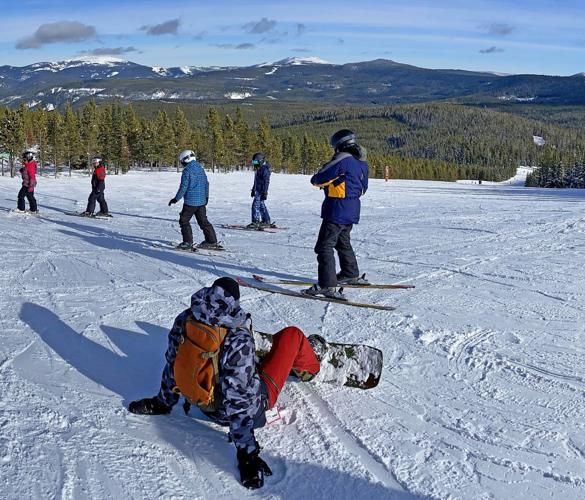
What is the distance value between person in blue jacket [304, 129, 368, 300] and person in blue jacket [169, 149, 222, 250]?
3780 millimetres

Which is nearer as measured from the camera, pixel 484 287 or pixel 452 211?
pixel 484 287

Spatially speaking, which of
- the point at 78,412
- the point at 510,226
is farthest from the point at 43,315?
the point at 510,226

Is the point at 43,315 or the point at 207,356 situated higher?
the point at 207,356

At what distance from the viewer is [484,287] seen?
761cm

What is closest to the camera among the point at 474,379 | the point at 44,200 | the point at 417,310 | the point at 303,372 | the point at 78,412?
the point at 78,412

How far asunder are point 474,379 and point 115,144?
59025mm

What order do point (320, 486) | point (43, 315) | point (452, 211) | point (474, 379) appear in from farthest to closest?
point (452, 211)
point (43, 315)
point (474, 379)
point (320, 486)

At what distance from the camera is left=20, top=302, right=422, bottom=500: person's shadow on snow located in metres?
3.09

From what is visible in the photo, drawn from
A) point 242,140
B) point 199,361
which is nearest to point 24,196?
point 199,361

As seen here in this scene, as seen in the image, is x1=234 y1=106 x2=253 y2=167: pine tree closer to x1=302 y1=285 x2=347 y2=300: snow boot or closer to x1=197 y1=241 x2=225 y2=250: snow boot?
x1=197 y1=241 x2=225 y2=250: snow boot

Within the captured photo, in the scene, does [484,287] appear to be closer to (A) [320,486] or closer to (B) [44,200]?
(A) [320,486]

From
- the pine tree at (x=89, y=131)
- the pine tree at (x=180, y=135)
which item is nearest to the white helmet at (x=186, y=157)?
the pine tree at (x=89, y=131)

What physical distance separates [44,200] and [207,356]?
1935 centimetres

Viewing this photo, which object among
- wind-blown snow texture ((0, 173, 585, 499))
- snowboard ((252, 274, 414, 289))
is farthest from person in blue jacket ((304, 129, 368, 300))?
snowboard ((252, 274, 414, 289))
